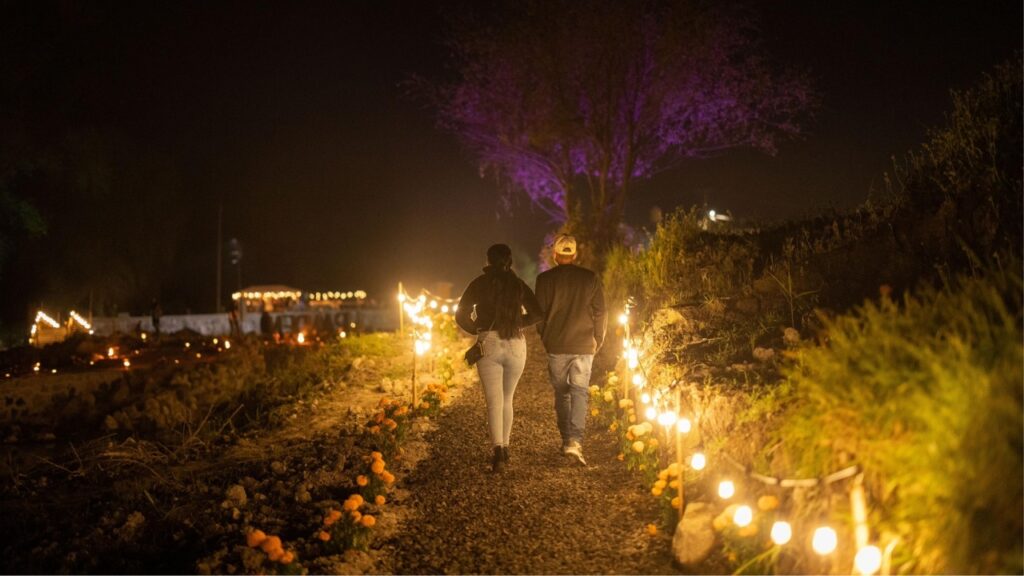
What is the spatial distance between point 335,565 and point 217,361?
9.62 m

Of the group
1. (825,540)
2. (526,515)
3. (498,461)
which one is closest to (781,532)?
(825,540)

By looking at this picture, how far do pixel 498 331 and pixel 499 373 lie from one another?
1.10 feet

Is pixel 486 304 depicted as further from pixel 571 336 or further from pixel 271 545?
pixel 271 545

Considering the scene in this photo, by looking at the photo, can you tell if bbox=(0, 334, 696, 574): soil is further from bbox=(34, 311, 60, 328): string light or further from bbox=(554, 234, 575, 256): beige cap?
bbox=(34, 311, 60, 328): string light

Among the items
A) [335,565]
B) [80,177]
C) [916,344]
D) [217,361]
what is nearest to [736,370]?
[916,344]

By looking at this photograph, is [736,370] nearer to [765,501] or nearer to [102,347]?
[765,501]

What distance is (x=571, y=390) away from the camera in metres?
5.55

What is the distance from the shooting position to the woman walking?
533cm

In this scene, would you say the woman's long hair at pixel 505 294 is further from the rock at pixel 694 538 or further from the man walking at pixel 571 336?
the rock at pixel 694 538

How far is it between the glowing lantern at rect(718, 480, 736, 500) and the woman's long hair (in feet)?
6.82

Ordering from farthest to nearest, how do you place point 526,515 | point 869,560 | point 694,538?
point 526,515, point 694,538, point 869,560

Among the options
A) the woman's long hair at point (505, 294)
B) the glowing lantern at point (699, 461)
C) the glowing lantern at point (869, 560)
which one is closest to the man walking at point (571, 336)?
the woman's long hair at point (505, 294)

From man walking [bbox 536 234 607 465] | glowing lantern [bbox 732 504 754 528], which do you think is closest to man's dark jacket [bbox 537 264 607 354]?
man walking [bbox 536 234 607 465]

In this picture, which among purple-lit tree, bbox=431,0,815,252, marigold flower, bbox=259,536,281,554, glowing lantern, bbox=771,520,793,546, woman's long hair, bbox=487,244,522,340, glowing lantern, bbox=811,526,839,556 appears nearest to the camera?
glowing lantern, bbox=811,526,839,556
